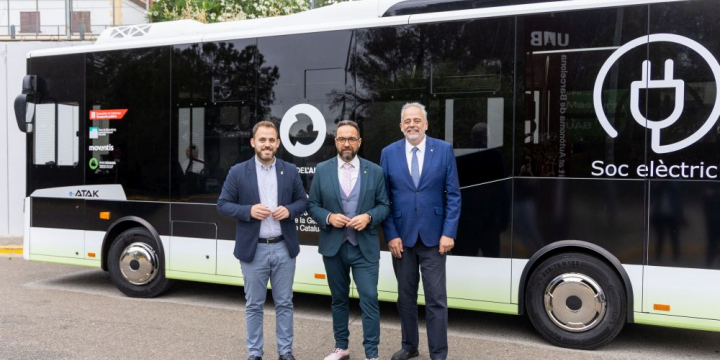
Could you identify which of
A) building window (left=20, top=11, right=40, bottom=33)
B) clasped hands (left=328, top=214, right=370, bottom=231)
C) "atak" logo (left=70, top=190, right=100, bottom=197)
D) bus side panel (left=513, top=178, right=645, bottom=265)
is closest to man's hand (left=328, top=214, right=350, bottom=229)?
clasped hands (left=328, top=214, right=370, bottom=231)

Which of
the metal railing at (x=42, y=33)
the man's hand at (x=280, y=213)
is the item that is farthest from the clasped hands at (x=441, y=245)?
the metal railing at (x=42, y=33)

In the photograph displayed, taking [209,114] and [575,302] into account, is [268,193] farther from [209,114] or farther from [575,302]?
[575,302]

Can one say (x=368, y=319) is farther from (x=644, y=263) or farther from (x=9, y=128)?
(x=9, y=128)

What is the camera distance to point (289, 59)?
21.6 ft

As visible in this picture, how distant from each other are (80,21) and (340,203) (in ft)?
37.1

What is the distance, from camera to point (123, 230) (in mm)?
7672

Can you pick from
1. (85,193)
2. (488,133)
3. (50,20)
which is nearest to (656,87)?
(488,133)

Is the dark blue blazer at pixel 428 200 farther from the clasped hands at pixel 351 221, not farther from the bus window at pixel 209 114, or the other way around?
the bus window at pixel 209 114

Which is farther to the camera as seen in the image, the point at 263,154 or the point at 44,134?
the point at 44,134

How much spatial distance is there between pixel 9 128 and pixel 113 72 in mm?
6782

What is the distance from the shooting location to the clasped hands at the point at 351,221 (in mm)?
4648

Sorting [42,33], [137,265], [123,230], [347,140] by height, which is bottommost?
[137,265]

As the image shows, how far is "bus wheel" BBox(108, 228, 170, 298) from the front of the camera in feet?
24.4

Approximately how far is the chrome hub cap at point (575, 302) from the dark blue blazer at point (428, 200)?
139cm
